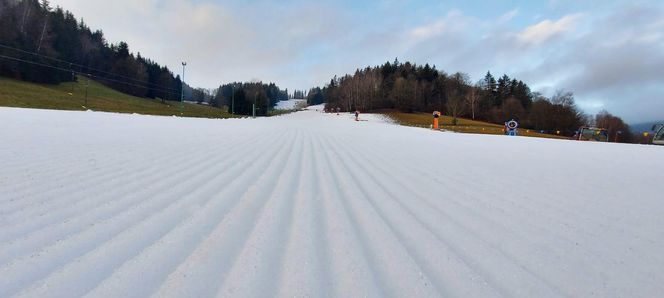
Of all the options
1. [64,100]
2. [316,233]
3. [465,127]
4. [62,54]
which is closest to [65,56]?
[62,54]

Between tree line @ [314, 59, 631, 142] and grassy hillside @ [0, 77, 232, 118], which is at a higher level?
tree line @ [314, 59, 631, 142]

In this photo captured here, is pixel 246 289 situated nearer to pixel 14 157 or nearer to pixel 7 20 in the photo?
pixel 14 157

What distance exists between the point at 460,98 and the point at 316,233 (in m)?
76.6

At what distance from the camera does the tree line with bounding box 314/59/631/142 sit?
62.1 m

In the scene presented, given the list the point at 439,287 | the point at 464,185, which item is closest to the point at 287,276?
the point at 439,287

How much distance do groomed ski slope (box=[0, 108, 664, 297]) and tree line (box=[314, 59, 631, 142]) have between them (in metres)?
62.2

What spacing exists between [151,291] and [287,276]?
0.73 m

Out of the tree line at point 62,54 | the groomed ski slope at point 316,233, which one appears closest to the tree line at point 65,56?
the tree line at point 62,54

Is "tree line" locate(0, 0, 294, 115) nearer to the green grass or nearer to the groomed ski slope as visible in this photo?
the green grass

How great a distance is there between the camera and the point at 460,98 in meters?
71.2

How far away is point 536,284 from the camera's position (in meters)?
1.77

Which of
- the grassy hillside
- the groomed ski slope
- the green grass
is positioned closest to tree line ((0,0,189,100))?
the grassy hillside

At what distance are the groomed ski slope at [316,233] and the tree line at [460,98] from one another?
62199mm

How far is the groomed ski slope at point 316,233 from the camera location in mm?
1721
